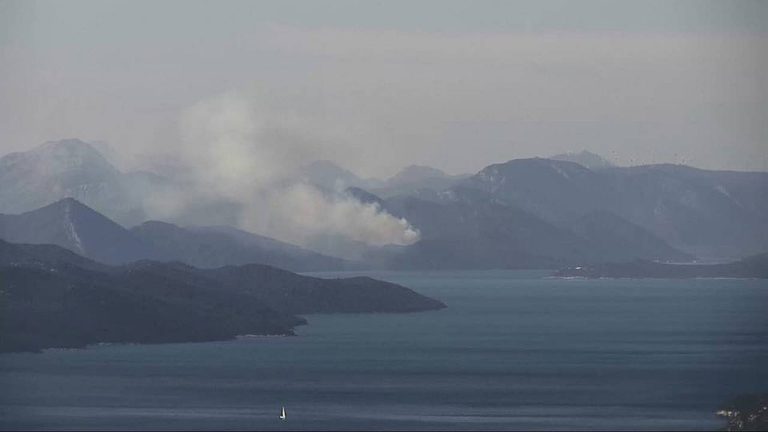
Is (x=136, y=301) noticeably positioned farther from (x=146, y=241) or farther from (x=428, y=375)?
(x=146, y=241)

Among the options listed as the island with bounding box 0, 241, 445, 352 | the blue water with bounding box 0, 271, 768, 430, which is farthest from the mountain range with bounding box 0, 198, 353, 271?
the blue water with bounding box 0, 271, 768, 430

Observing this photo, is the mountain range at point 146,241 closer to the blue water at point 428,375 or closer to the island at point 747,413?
the blue water at point 428,375

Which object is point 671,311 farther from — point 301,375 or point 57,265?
point 301,375

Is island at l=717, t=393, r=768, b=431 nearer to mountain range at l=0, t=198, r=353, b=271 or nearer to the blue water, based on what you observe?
the blue water

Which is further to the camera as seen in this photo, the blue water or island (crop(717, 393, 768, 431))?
the blue water

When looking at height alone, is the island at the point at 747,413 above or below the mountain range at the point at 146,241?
below

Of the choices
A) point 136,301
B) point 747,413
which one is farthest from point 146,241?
point 747,413

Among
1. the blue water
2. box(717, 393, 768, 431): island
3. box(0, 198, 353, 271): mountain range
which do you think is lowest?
box(717, 393, 768, 431): island

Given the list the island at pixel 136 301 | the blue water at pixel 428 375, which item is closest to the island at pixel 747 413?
the blue water at pixel 428 375
